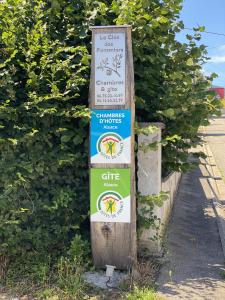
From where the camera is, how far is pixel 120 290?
153 inches

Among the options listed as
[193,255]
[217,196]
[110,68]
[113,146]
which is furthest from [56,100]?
[217,196]

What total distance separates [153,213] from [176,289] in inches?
37.4

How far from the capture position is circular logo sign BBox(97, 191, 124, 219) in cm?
407

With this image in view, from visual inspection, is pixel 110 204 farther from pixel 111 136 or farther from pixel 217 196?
pixel 217 196

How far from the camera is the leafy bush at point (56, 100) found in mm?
4004

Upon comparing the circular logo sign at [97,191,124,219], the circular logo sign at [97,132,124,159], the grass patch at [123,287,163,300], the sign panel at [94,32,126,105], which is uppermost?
the sign panel at [94,32,126,105]

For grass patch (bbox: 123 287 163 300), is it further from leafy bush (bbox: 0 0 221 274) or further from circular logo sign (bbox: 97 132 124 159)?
circular logo sign (bbox: 97 132 124 159)

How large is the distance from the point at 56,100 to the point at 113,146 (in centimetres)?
76

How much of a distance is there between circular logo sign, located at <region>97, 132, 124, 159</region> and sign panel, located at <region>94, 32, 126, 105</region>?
32 cm

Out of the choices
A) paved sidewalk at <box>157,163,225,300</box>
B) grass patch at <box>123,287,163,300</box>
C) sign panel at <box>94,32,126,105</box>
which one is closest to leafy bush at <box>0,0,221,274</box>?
sign panel at <box>94,32,126,105</box>

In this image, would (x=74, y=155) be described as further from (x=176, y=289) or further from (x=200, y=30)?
(x=200, y=30)

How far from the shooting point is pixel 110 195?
13.4 ft

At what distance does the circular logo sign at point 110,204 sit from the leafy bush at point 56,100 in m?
0.34

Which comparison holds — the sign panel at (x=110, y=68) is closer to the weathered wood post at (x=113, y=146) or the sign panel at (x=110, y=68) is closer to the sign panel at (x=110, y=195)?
the weathered wood post at (x=113, y=146)
